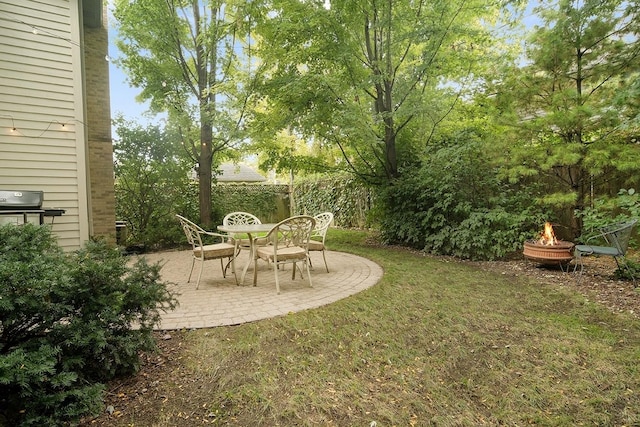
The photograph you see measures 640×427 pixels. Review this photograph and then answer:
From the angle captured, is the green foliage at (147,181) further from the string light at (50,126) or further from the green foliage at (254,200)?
the string light at (50,126)

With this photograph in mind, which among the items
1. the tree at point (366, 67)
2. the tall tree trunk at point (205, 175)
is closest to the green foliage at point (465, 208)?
the tree at point (366, 67)

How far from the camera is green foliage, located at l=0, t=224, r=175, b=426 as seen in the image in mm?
1603

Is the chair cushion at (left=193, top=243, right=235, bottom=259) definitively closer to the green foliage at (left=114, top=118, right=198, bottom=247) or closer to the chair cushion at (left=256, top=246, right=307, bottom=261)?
the chair cushion at (left=256, top=246, right=307, bottom=261)

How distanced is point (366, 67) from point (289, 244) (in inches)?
193

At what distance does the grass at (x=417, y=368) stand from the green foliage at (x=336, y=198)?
718 cm

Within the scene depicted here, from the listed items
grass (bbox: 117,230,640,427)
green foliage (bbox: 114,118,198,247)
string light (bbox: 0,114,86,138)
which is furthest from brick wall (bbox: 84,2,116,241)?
grass (bbox: 117,230,640,427)

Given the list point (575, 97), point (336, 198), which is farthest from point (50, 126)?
point (336, 198)

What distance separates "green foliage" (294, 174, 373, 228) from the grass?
7184 millimetres

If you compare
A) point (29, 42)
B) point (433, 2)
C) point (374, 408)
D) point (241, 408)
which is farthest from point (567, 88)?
point (29, 42)

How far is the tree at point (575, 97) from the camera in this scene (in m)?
4.57

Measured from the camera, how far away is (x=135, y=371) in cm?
218

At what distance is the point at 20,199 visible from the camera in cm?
459

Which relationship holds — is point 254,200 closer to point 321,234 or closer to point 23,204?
point 321,234

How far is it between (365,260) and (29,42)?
245 inches
